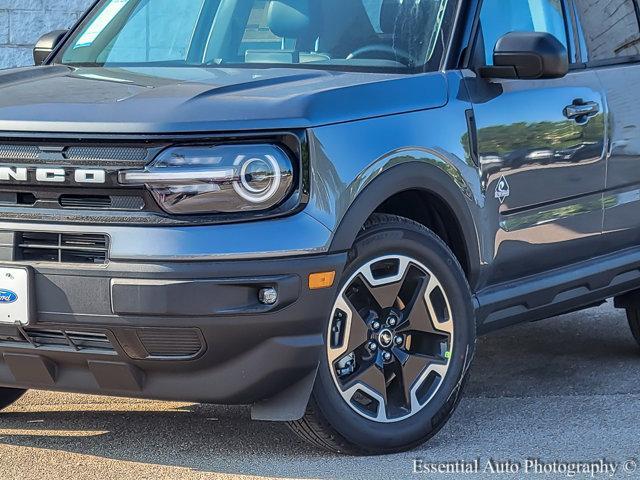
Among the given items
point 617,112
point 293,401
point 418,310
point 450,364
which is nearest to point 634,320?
point 617,112

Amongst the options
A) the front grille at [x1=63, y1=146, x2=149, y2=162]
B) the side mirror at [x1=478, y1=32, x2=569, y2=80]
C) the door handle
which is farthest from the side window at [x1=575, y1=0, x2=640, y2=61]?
the front grille at [x1=63, y1=146, x2=149, y2=162]

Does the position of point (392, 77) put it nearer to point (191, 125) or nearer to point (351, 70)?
point (351, 70)

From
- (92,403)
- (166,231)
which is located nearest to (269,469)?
(166,231)

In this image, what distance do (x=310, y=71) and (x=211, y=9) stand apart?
3.16ft

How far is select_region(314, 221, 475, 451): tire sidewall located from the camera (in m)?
4.21

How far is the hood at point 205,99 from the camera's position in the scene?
3.90m

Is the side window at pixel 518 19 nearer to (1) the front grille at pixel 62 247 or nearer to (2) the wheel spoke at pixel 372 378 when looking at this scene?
(2) the wheel spoke at pixel 372 378

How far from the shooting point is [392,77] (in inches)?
177

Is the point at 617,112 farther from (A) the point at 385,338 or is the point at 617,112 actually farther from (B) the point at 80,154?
(B) the point at 80,154

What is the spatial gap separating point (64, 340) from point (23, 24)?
6.60m

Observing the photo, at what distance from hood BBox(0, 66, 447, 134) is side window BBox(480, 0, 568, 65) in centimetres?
49

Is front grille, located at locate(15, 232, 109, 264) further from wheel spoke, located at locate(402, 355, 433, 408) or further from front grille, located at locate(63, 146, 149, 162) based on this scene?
wheel spoke, located at locate(402, 355, 433, 408)

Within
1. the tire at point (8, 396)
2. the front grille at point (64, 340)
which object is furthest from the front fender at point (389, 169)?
the tire at point (8, 396)

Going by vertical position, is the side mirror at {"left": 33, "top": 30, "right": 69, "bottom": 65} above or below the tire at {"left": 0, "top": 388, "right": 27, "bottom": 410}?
above
